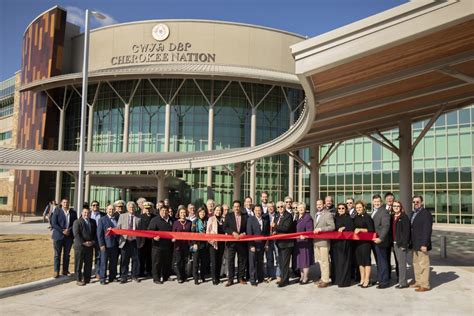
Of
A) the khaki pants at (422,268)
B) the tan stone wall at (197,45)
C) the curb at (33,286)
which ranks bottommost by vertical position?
the curb at (33,286)

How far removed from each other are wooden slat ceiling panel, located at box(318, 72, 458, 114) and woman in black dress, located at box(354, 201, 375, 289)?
12.4 feet

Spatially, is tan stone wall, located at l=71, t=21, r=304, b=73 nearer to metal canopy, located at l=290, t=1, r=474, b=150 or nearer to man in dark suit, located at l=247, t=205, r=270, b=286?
metal canopy, located at l=290, t=1, r=474, b=150

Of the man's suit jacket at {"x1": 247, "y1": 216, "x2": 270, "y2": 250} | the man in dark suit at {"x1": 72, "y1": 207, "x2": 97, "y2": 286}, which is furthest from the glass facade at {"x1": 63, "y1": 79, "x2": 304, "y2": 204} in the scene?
the man's suit jacket at {"x1": 247, "y1": 216, "x2": 270, "y2": 250}

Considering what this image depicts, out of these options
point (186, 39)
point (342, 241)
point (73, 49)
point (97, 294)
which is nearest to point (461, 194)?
point (186, 39)

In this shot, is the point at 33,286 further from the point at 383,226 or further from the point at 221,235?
the point at 383,226

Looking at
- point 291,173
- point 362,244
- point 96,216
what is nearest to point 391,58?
point 362,244

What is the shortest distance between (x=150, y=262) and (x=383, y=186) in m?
34.2

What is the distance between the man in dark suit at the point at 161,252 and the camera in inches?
401

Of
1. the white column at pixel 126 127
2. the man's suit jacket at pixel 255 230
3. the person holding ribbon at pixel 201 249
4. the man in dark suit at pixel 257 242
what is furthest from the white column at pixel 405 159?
the white column at pixel 126 127

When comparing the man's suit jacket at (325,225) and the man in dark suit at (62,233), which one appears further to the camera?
the man in dark suit at (62,233)

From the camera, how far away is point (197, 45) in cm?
4478

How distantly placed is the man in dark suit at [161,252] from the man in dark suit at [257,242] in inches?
75.0

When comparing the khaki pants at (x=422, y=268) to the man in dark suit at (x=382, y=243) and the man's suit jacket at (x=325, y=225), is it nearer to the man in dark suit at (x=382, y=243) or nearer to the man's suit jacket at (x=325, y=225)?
the man in dark suit at (x=382, y=243)

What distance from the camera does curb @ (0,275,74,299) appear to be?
346 inches
